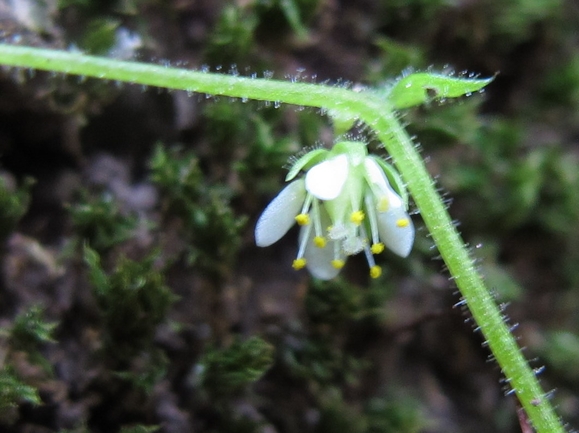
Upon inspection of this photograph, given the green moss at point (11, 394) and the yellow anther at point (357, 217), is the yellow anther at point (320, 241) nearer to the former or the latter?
the yellow anther at point (357, 217)

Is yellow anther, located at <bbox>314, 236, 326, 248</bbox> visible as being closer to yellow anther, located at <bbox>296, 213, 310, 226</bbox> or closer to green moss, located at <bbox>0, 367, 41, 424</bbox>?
yellow anther, located at <bbox>296, 213, 310, 226</bbox>

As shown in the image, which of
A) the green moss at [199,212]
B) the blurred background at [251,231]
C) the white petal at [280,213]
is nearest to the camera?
the white petal at [280,213]

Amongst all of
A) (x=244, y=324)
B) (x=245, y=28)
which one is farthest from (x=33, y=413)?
(x=245, y=28)

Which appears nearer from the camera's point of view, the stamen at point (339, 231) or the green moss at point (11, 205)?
the stamen at point (339, 231)

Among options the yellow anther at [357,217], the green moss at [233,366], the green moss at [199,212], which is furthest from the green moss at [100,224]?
the yellow anther at [357,217]

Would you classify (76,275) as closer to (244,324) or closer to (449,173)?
(244,324)
